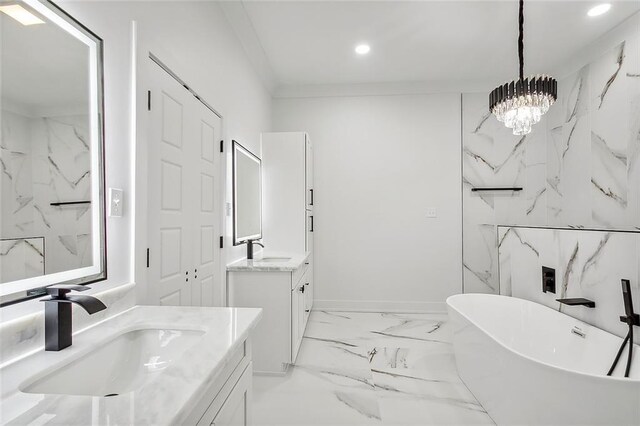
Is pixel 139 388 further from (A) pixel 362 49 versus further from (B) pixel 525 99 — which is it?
(A) pixel 362 49

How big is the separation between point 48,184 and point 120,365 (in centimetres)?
61

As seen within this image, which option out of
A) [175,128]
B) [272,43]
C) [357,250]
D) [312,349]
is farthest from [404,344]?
[272,43]

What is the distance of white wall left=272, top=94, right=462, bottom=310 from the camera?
391cm

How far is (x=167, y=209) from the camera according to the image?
1668mm

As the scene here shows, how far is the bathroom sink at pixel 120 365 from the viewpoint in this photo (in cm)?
82

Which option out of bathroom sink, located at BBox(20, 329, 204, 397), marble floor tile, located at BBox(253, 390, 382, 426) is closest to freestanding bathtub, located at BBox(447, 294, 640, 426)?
marble floor tile, located at BBox(253, 390, 382, 426)

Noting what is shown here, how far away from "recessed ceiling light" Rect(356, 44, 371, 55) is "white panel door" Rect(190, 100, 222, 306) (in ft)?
5.45

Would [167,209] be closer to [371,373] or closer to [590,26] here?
[371,373]

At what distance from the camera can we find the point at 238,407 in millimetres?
1045

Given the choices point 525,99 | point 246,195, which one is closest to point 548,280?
point 525,99

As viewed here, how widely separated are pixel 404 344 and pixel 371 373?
669 millimetres

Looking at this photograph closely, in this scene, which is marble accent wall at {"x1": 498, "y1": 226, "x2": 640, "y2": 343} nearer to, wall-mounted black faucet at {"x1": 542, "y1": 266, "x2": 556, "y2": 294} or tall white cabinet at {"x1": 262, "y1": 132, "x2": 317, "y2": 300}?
wall-mounted black faucet at {"x1": 542, "y1": 266, "x2": 556, "y2": 294}

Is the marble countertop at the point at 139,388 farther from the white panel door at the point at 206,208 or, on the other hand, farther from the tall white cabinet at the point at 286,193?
the tall white cabinet at the point at 286,193

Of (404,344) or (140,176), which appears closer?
(140,176)
